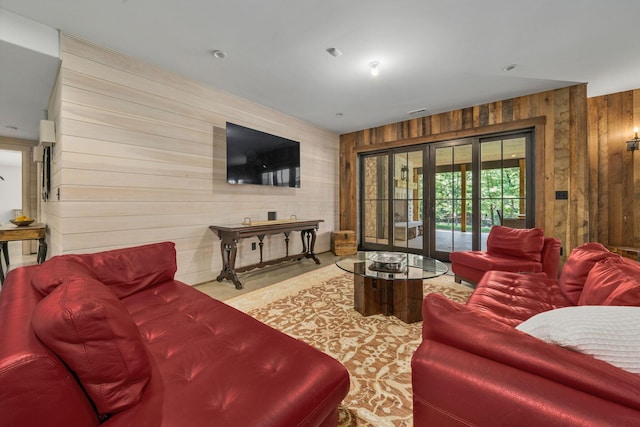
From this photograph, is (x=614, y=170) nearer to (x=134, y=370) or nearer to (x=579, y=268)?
(x=579, y=268)

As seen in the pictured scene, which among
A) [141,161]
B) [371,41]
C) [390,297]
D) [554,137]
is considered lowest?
[390,297]

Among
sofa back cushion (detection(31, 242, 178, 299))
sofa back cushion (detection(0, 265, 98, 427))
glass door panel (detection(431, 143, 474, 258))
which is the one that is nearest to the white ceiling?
glass door panel (detection(431, 143, 474, 258))

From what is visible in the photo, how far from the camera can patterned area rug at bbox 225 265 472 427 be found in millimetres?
1380

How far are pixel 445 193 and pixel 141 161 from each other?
445cm

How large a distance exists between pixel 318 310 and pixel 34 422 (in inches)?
80.2

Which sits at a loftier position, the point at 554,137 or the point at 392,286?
the point at 554,137

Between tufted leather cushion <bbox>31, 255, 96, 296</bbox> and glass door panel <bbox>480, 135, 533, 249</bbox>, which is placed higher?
glass door panel <bbox>480, 135, 533, 249</bbox>

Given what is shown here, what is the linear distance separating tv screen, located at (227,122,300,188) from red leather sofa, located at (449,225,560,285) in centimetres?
278

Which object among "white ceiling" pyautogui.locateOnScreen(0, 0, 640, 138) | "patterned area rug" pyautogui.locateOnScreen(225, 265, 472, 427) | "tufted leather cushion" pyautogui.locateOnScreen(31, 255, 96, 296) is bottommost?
"patterned area rug" pyautogui.locateOnScreen(225, 265, 472, 427)

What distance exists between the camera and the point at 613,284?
125 centimetres

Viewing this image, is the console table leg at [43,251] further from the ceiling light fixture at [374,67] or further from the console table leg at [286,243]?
the ceiling light fixture at [374,67]

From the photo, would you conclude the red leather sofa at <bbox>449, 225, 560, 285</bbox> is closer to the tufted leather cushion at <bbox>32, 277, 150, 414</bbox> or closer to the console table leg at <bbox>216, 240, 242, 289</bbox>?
the console table leg at <bbox>216, 240, 242, 289</bbox>

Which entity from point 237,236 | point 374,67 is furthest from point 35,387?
point 374,67

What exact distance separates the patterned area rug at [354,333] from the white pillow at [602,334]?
86cm
